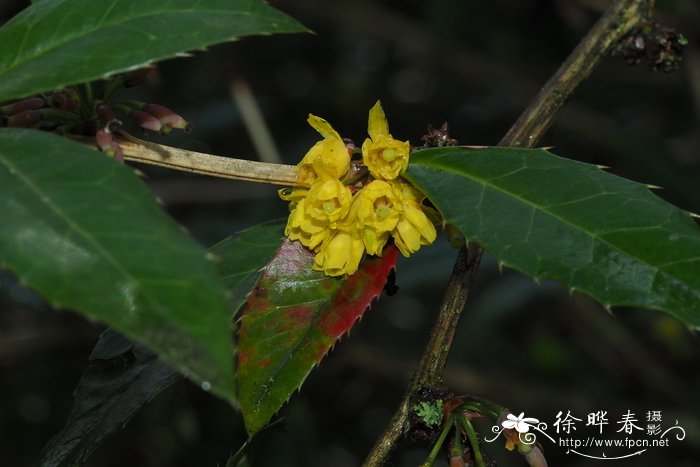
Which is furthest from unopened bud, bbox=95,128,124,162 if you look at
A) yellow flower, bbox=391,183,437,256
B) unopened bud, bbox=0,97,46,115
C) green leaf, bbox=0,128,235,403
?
yellow flower, bbox=391,183,437,256

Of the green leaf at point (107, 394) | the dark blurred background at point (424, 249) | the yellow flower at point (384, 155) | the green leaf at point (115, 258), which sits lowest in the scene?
the dark blurred background at point (424, 249)

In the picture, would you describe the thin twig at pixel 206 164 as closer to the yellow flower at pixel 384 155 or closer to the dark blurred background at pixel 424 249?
the yellow flower at pixel 384 155

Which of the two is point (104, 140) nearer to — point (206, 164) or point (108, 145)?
point (108, 145)

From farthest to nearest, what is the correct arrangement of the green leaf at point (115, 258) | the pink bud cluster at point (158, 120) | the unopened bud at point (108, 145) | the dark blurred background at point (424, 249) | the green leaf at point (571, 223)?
the dark blurred background at point (424, 249)
the pink bud cluster at point (158, 120)
the unopened bud at point (108, 145)
the green leaf at point (571, 223)
the green leaf at point (115, 258)

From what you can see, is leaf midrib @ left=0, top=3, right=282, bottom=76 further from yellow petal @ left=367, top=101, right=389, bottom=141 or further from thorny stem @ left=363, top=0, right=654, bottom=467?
thorny stem @ left=363, top=0, right=654, bottom=467

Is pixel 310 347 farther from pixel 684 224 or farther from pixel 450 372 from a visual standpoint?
pixel 450 372

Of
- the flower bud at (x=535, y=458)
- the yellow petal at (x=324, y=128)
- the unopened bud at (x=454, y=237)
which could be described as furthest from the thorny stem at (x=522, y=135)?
the yellow petal at (x=324, y=128)

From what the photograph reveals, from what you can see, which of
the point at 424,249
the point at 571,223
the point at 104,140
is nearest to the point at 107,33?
the point at 104,140
